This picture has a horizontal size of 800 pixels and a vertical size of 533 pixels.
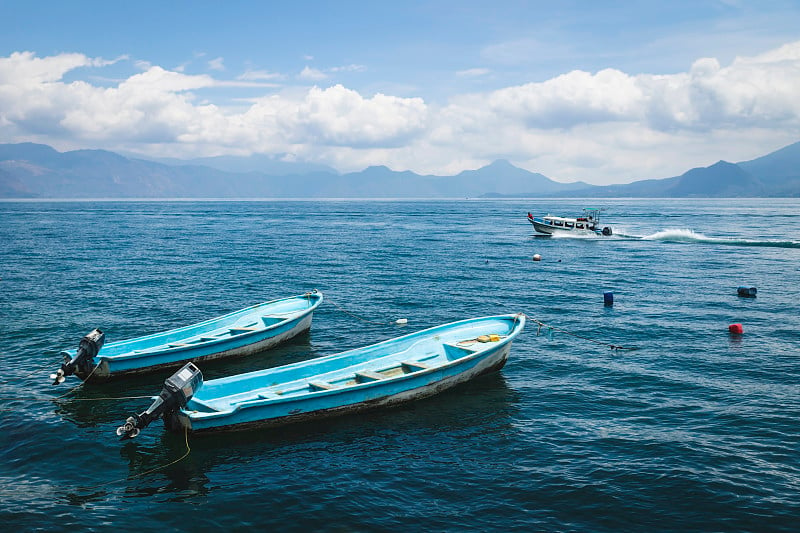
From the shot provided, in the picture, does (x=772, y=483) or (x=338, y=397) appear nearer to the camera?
(x=772, y=483)

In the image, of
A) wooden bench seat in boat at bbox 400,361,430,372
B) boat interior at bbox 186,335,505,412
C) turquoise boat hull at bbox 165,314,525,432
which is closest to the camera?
turquoise boat hull at bbox 165,314,525,432

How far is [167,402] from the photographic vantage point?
15.0 meters

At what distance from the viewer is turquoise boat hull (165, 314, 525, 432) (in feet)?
52.7

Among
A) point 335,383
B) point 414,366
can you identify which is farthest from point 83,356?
point 414,366

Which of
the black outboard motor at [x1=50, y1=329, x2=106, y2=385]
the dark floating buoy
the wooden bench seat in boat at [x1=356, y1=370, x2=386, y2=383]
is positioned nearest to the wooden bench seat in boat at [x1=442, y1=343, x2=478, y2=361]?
the wooden bench seat in boat at [x1=356, y1=370, x2=386, y2=383]

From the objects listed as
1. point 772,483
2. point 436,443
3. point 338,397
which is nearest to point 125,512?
point 338,397

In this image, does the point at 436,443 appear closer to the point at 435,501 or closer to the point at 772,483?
the point at 435,501

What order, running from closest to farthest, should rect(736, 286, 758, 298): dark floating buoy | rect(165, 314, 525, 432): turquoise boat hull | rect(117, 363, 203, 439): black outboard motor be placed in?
rect(117, 363, 203, 439): black outboard motor, rect(165, 314, 525, 432): turquoise boat hull, rect(736, 286, 758, 298): dark floating buoy

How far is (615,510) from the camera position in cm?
1274

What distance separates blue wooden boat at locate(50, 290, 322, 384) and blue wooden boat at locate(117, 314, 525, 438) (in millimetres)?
5192

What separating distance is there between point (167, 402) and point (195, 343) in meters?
8.20

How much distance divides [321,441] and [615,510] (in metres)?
8.07

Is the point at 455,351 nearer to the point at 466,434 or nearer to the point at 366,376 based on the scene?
the point at 366,376

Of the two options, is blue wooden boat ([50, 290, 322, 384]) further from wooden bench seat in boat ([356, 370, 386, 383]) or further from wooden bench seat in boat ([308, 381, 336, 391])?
→ wooden bench seat in boat ([356, 370, 386, 383])
